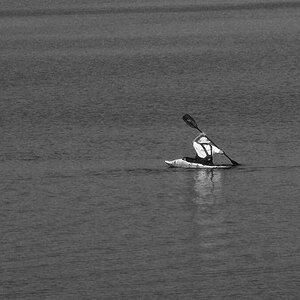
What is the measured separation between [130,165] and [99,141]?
653 centimetres

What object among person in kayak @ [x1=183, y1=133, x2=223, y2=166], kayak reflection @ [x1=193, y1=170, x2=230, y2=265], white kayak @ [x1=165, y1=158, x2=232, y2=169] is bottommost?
kayak reflection @ [x1=193, y1=170, x2=230, y2=265]

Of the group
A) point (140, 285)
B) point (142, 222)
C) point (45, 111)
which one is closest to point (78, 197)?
point (142, 222)

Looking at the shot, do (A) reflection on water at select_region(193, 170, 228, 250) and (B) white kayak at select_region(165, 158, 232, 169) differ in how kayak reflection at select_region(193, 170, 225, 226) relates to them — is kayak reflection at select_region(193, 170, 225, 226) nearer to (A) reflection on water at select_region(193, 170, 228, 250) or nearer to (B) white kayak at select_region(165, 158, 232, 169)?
(A) reflection on water at select_region(193, 170, 228, 250)

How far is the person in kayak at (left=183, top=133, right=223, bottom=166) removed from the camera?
5206 centimetres

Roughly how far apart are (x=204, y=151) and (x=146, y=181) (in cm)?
330

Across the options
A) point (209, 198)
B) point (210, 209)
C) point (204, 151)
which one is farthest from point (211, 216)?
point (204, 151)

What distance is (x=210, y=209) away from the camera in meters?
46.5

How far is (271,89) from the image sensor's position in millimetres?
81500

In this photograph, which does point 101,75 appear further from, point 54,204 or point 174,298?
point 174,298

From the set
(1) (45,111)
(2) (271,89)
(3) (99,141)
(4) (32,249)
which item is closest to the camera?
(4) (32,249)

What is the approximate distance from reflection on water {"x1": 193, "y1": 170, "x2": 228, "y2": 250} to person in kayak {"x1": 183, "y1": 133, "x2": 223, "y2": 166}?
1.54 feet

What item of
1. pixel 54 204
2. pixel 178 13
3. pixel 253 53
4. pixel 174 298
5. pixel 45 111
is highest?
pixel 178 13

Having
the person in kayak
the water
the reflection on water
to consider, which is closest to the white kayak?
the person in kayak

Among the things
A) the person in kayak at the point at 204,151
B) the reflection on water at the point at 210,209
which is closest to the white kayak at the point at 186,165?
the person in kayak at the point at 204,151
